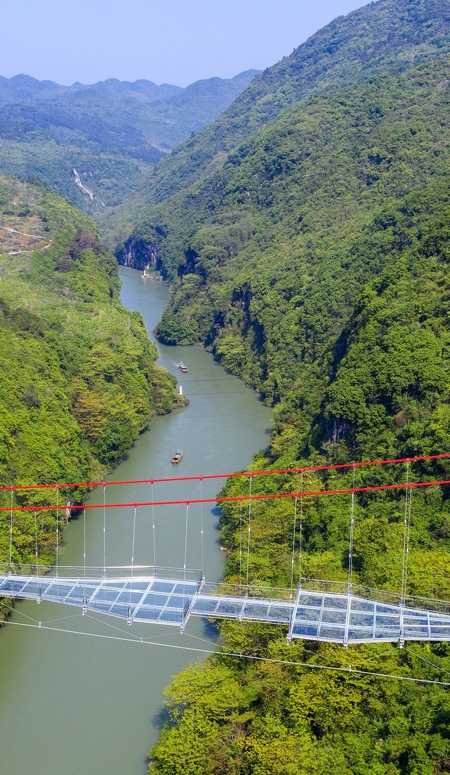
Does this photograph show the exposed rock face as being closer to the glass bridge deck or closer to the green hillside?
the green hillside

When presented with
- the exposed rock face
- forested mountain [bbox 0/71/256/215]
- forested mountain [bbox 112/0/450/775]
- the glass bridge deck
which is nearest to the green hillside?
the exposed rock face

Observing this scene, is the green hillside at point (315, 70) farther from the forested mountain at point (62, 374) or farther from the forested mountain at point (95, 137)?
the forested mountain at point (62, 374)

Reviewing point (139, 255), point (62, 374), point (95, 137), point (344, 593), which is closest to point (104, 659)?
point (344, 593)

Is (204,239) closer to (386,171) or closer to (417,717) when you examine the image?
(386,171)

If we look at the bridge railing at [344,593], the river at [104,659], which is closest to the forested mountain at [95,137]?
the river at [104,659]

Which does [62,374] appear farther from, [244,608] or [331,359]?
[244,608]
